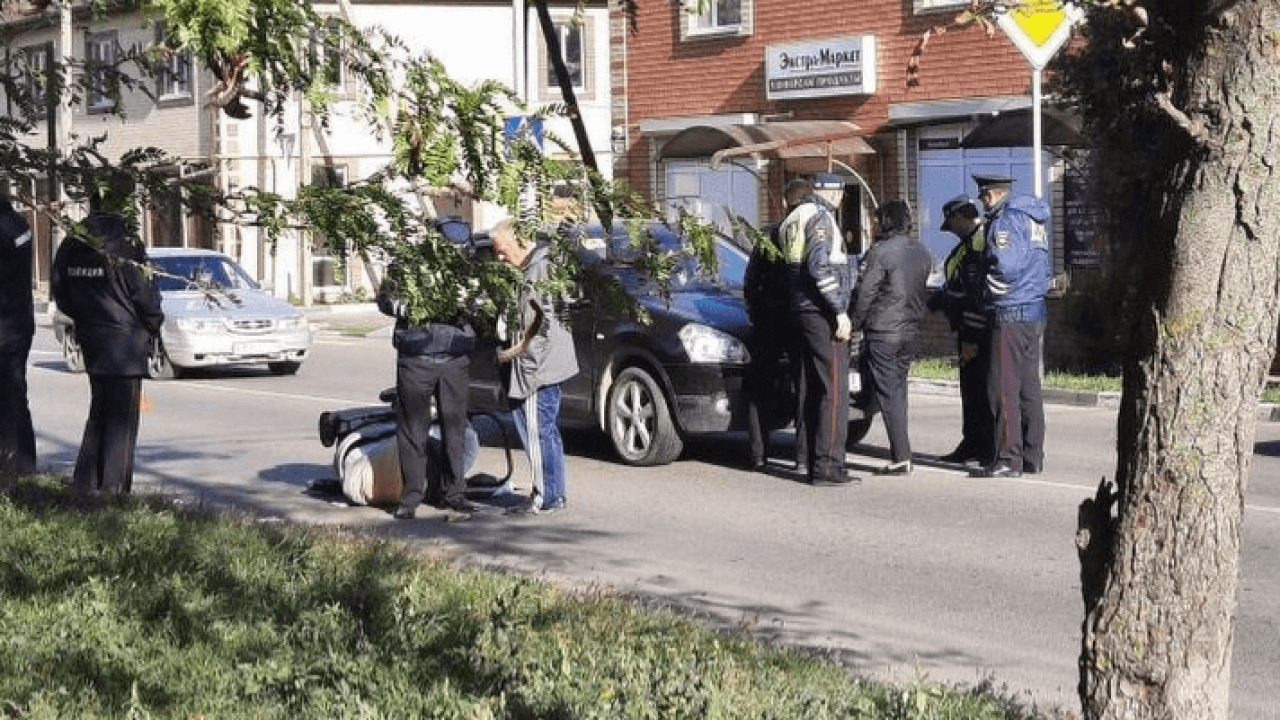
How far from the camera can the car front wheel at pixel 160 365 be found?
23.2 metres

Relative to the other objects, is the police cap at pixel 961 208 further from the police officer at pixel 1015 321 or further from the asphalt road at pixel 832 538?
the asphalt road at pixel 832 538

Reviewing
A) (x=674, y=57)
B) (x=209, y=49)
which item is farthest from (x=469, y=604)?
(x=674, y=57)

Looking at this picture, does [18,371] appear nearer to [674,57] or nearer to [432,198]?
[432,198]

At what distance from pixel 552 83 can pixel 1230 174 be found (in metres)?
41.1

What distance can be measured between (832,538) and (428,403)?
2.34 metres

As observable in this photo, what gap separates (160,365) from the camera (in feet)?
76.5

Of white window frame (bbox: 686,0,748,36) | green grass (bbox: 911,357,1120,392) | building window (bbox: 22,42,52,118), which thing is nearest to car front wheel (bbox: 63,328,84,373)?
green grass (bbox: 911,357,1120,392)

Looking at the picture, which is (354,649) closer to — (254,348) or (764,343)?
(764,343)

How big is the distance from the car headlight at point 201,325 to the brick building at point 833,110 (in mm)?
5577

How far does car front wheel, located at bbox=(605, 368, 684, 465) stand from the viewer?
13.8 m

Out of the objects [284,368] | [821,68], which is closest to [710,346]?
[284,368]

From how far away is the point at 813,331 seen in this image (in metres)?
12.7

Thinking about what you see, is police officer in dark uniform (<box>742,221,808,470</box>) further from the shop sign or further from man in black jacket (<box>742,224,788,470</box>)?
the shop sign

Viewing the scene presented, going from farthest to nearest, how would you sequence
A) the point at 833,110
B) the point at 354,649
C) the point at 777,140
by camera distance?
the point at 833,110 → the point at 777,140 → the point at 354,649
